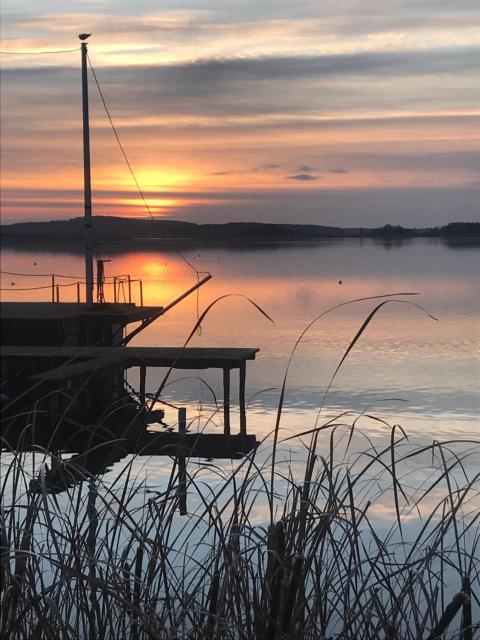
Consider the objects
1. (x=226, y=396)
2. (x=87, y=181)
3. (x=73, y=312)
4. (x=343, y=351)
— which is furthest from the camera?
(x=343, y=351)

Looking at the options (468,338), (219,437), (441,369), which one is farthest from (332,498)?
(468,338)

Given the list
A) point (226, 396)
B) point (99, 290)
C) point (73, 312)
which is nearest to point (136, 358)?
point (226, 396)

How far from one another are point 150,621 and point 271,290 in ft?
305

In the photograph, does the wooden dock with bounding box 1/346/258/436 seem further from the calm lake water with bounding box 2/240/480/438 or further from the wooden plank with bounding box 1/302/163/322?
the wooden plank with bounding box 1/302/163/322

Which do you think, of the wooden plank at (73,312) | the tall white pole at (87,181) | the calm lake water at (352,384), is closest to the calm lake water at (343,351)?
the calm lake water at (352,384)

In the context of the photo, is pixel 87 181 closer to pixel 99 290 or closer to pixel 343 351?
pixel 99 290

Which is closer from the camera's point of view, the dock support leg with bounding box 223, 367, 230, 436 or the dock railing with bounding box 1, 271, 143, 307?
the dock support leg with bounding box 223, 367, 230, 436

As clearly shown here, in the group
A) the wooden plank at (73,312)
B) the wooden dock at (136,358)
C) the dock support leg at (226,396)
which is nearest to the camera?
the dock support leg at (226,396)

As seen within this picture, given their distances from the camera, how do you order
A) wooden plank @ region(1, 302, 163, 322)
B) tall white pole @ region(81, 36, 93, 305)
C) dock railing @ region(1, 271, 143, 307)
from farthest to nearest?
dock railing @ region(1, 271, 143, 307)
tall white pole @ region(81, 36, 93, 305)
wooden plank @ region(1, 302, 163, 322)

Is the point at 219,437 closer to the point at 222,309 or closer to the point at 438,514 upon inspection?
the point at 438,514

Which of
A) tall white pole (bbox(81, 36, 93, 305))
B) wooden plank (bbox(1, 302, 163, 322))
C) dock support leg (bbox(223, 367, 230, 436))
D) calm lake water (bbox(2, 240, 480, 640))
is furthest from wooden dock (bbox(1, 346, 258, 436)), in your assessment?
tall white pole (bbox(81, 36, 93, 305))

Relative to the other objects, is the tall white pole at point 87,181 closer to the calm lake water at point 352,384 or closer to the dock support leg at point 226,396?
the calm lake water at point 352,384

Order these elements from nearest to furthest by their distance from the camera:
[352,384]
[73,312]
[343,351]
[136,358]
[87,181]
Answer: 1. [136,358]
2. [73,312]
3. [87,181]
4. [352,384]
5. [343,351]

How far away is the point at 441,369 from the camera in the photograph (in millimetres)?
35562
